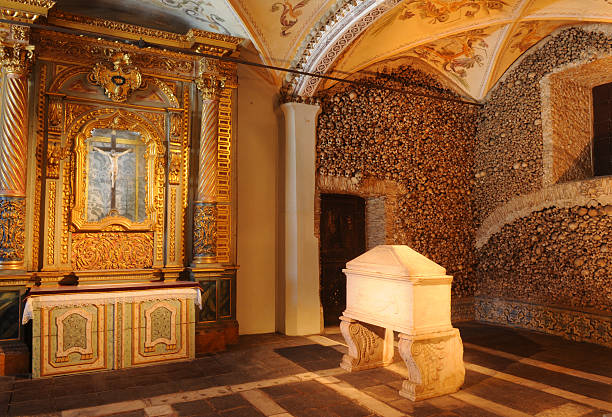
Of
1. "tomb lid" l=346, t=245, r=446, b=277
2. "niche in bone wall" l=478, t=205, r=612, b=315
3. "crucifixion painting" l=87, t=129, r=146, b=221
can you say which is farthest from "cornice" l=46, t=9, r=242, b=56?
"niche in bone wall" l=478, t=205, r=612, b=315

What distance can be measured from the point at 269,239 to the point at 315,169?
124cm

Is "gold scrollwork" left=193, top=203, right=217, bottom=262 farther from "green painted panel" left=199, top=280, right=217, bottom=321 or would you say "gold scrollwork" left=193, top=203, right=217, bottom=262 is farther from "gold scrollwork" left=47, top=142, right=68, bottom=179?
"gold scrollwork" left=47, top=142, right=68, bottom=179

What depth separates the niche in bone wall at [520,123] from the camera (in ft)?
22.0

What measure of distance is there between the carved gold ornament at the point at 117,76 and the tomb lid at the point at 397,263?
3.56 meters

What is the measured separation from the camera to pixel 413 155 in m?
7.65

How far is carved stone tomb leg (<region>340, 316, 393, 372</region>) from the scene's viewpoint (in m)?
4.67

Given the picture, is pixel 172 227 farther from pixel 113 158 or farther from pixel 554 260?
pixel 554 260

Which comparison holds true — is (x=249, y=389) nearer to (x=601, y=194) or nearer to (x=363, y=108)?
(x=363, y=108)

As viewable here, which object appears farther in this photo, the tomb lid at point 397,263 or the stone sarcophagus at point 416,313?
the tomb lid at point 397,263

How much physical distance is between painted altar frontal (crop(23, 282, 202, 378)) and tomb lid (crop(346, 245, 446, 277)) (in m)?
2.07

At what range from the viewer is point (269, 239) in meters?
6.68

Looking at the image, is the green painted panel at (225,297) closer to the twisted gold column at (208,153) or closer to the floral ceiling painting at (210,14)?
the twisted gold column at (208,153)

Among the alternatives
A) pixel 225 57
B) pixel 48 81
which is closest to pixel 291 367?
pixel 225 57

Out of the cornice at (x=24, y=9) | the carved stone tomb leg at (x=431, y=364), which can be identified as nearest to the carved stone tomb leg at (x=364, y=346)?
the carved stone tomb leg at (x=431, y=364)
